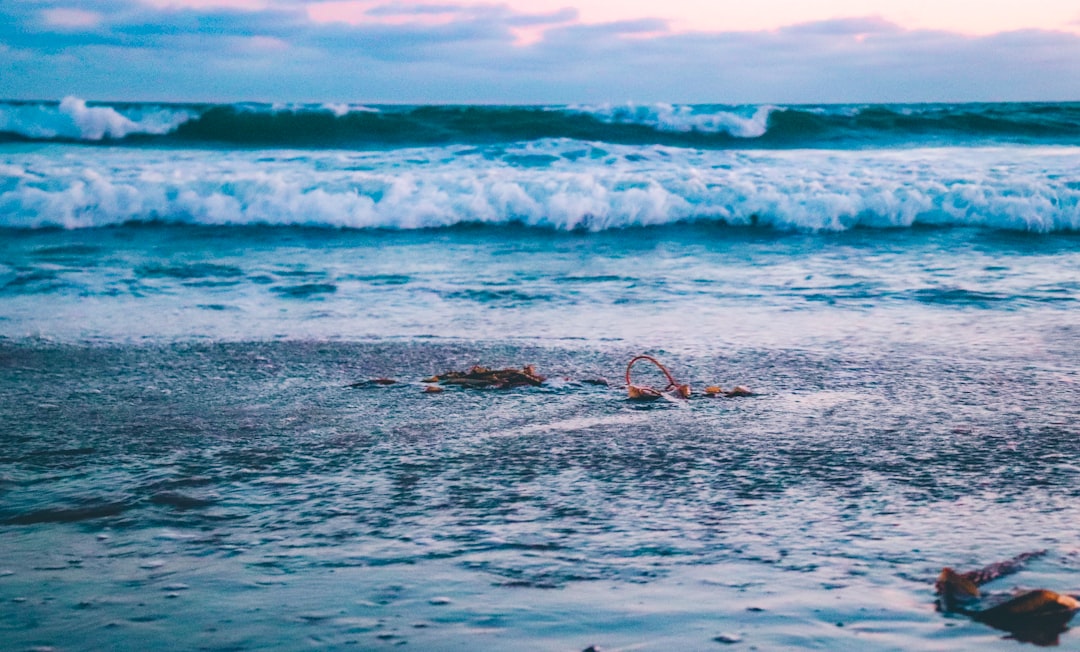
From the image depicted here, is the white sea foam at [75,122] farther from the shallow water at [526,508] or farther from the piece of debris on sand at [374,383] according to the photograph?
the piece of debris on sand at [374,383]

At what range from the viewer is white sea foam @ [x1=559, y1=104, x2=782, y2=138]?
16.0 meters

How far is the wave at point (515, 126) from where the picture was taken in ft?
49.9

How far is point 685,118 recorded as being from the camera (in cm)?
1611

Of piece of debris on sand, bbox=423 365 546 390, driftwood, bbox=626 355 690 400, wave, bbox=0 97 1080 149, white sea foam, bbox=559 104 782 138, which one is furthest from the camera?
white sea foam, bbox=559 104 782 138

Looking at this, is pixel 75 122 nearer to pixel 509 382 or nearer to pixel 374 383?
pixel 374 383

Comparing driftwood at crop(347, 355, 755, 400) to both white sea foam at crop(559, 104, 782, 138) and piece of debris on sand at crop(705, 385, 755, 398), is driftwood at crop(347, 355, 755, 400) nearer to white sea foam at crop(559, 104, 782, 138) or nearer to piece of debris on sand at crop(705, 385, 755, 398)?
piece of debris on sand at crop(705, 385, 755, 398)

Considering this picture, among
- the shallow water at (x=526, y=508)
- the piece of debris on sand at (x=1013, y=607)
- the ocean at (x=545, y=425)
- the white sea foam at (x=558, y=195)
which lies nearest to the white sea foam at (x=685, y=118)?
the white sea foam at (x=558, y=195)

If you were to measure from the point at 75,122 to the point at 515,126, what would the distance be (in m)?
6.79

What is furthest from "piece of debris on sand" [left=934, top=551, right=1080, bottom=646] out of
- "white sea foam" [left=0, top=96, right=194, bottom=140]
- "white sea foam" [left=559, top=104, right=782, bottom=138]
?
"white sea foam" [left=0, top=96, right=194, bottom=140]

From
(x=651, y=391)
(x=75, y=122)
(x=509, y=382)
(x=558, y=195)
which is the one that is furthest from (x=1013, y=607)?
(x=75, y=122)

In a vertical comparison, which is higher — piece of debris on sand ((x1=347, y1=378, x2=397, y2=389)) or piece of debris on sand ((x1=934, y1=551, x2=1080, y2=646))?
piece of debris on sand ((x1=347, y1=378, x2=397, y2=389))

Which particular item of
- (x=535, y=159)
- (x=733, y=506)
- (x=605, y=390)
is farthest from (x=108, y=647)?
(x=535, y=159)

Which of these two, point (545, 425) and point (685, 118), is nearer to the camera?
point (545, 425)

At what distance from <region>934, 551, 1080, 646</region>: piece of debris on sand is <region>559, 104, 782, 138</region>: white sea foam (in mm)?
14516
